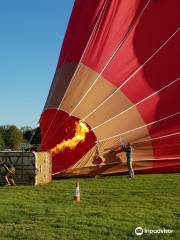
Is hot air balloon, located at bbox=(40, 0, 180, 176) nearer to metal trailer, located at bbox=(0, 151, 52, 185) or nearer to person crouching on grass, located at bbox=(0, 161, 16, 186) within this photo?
metal trailer, located at bbox=(0, 151, 52, 185)

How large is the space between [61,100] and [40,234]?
4849 millimetres

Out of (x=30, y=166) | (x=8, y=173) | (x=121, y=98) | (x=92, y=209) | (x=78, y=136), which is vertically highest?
(x=121, y=98)

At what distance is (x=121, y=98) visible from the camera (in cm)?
956

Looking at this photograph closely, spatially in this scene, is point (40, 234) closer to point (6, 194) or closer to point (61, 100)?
point (6, 194)

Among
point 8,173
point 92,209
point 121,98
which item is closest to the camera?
point 92,209

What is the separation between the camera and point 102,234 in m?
5.23

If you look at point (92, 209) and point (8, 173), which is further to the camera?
point (8, 173)

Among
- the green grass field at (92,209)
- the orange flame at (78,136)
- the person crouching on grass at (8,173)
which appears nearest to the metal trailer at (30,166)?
the person crouching on grass at (8,173)

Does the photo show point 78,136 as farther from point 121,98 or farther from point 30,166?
point 30,166

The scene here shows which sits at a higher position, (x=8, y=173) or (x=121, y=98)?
(x=121, y=98)

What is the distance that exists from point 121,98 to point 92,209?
3.32 meters

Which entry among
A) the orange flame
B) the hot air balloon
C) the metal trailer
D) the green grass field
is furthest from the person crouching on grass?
the orange flame

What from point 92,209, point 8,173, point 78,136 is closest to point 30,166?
point 8,173

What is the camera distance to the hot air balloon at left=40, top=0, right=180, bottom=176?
375 inches
